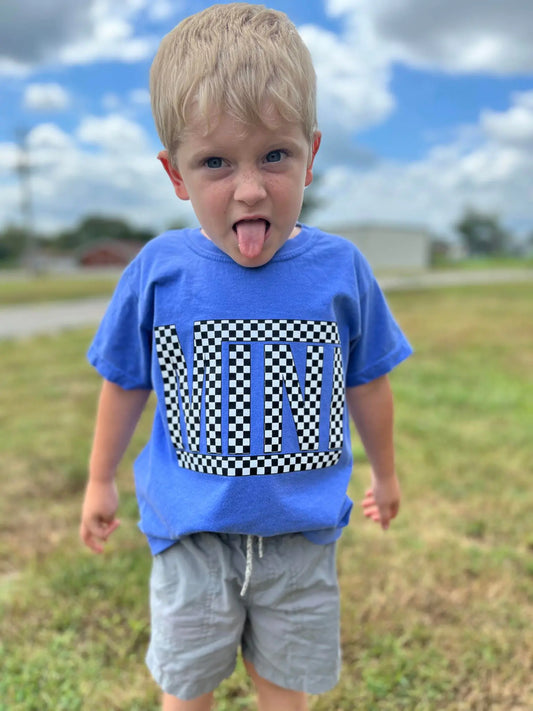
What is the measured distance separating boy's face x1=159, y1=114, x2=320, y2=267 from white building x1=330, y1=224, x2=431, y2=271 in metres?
48.4

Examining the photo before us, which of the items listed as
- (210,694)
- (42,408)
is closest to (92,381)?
(42,408)

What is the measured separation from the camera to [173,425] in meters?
1.30

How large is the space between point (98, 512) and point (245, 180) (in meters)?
0.81

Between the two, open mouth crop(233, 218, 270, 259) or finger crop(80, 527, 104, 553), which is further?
finger crop(80, 527, 104, 553)

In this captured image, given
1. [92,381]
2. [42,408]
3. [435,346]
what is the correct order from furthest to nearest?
[435,346]
[92,381]
[42,408]

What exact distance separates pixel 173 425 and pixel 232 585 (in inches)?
13.3

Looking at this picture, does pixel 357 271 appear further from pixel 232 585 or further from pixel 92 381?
pixel 92 381

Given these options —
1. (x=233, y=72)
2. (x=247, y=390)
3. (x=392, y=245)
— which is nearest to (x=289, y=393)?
(x=247, y=390)

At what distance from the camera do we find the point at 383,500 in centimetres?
151

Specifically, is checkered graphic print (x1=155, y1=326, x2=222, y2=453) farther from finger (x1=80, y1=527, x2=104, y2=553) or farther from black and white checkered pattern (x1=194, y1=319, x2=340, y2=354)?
finger (x1=80, y1=527, x2=104, y2=553)

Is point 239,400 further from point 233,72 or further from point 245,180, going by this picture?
point 233,72

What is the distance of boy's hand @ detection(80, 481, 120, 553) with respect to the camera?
146 centimetres

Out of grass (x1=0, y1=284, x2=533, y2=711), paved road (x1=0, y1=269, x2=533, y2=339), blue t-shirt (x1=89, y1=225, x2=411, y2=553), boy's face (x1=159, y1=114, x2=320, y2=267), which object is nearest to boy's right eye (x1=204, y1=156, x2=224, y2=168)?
boy's face (x1=159, y1=114, x2=320, y2=267)

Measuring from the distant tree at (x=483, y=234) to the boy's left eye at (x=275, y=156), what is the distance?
63.9m
